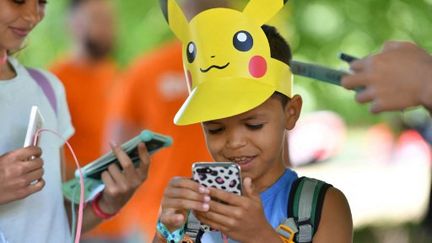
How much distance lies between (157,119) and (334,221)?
1.90 meters

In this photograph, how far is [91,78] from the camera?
180 inches

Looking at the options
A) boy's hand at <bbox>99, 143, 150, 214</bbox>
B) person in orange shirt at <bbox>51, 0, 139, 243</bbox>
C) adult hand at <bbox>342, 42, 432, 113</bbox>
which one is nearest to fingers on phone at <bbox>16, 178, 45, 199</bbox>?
boy's hand at <bbox>99, 143, 150, 214</bbox>

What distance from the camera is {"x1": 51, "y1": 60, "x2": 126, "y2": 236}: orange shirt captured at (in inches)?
170

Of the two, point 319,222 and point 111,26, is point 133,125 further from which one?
point 319,222

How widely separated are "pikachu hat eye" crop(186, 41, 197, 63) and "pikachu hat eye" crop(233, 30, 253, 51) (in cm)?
11

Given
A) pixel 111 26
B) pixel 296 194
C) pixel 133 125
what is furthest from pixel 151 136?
pixel 111 26

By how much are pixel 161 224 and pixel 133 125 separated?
2.00 m

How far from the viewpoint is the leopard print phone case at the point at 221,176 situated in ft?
6.77

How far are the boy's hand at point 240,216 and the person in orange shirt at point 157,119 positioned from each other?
172 cm

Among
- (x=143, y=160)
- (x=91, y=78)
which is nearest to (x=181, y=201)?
(x=143, y=160)

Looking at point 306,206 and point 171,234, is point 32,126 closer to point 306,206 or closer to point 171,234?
point 171,234

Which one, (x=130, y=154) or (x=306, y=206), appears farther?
(x=130, y=154)

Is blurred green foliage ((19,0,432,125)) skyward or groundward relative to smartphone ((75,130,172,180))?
skyward

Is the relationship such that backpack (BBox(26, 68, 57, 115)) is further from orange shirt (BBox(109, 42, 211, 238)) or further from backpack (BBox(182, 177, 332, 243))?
orange shirt (BBox(109, 42, 211, 238))
